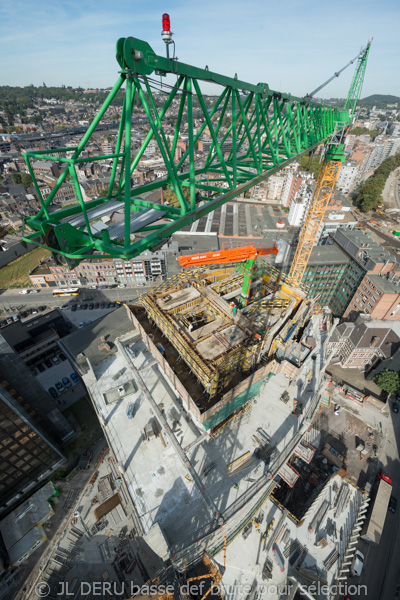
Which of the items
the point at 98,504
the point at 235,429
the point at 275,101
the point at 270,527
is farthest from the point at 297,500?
the point at 275,101

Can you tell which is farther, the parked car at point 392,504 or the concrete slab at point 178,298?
the parked car at point 392,504

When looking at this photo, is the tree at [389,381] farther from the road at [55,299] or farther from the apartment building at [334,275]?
the road at [55,299]

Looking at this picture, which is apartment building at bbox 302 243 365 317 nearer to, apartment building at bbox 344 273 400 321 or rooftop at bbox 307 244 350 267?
rooftop at bbox 307 244 350 267

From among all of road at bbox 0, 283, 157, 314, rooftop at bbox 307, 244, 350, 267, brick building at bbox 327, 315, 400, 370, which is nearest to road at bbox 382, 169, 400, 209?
rooftop at bbox 307, 244, 350, 267

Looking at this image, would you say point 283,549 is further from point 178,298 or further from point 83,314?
point 83,314

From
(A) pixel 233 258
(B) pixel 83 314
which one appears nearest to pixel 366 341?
(A) pixel 233 258

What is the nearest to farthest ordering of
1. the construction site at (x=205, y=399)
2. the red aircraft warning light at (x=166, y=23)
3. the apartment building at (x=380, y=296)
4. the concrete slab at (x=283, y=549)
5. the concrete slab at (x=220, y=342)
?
the red aircraft warning light at (x=166, y=23) < the construction site at (x=205, y=399) < the concrete slab at (x=220, y=342) < the concrete slab at (x=283, y=549) < the apartment building at (x=380, y=296)

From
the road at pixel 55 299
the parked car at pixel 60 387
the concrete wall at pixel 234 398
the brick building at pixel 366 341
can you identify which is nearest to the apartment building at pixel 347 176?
the brick building at pixel 366 341

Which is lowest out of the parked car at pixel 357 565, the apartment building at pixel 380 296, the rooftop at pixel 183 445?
the parked car at pixel 357 565
